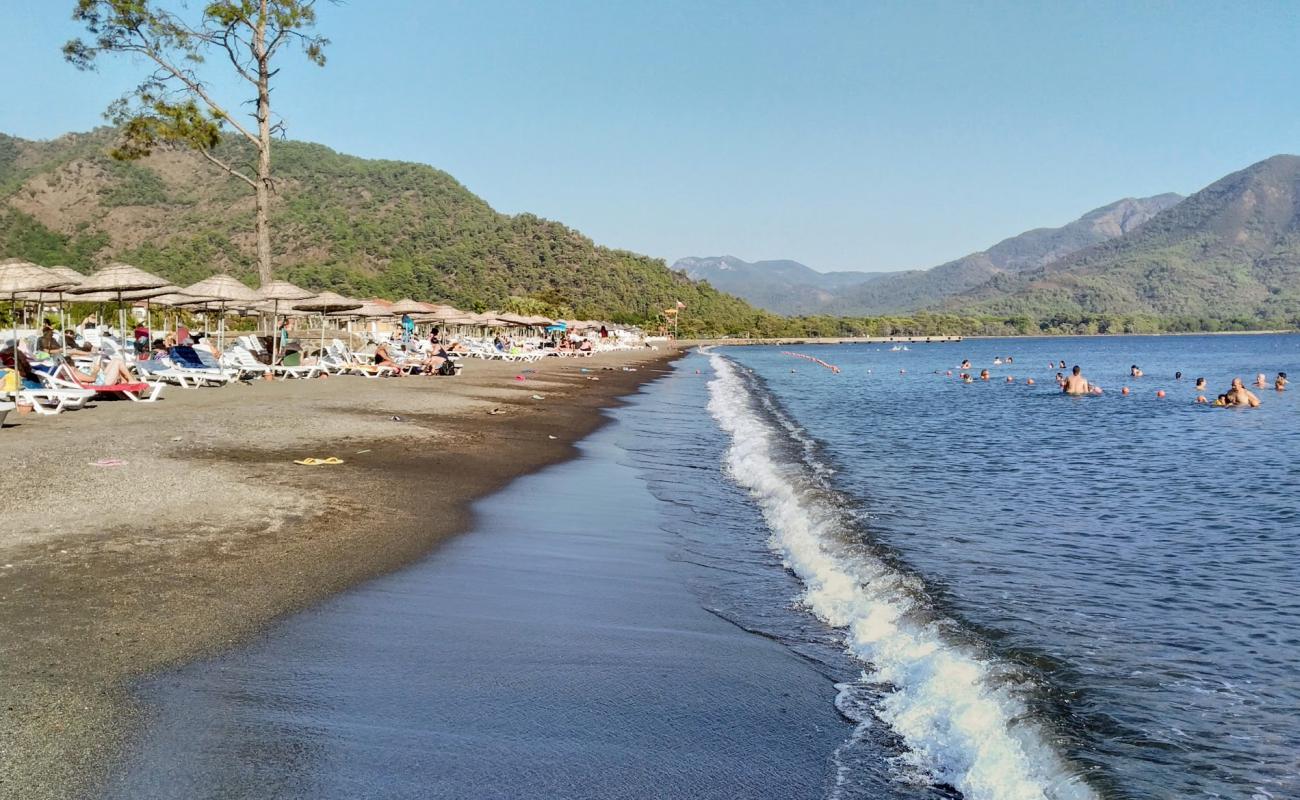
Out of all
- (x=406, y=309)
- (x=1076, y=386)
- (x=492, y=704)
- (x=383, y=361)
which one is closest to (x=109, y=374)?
(x=383, y=361)

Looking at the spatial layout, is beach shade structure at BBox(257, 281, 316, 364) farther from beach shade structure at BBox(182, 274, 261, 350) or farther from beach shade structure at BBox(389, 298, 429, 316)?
beach shade structure at BBox(389, 298, 429, 316)

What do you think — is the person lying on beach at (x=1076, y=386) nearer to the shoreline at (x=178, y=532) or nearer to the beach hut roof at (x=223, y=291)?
the shoreline at (x=178, y=532)

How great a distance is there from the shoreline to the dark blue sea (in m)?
0.27

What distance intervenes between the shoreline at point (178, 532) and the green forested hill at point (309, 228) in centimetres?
7465

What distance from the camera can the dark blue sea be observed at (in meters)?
3.65

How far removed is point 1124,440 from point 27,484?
17.2m

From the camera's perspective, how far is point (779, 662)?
5.12m

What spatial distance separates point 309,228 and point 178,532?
103 metres

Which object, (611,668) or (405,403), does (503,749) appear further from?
(405,403)

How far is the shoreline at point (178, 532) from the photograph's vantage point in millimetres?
3844

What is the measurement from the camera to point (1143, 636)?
5672mm

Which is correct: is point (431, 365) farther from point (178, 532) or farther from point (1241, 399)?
point (1241, 399)

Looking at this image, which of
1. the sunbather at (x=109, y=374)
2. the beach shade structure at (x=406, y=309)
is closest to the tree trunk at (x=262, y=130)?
the sunbather at (x=109, y=374)

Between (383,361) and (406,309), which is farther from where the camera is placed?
(406,309)
